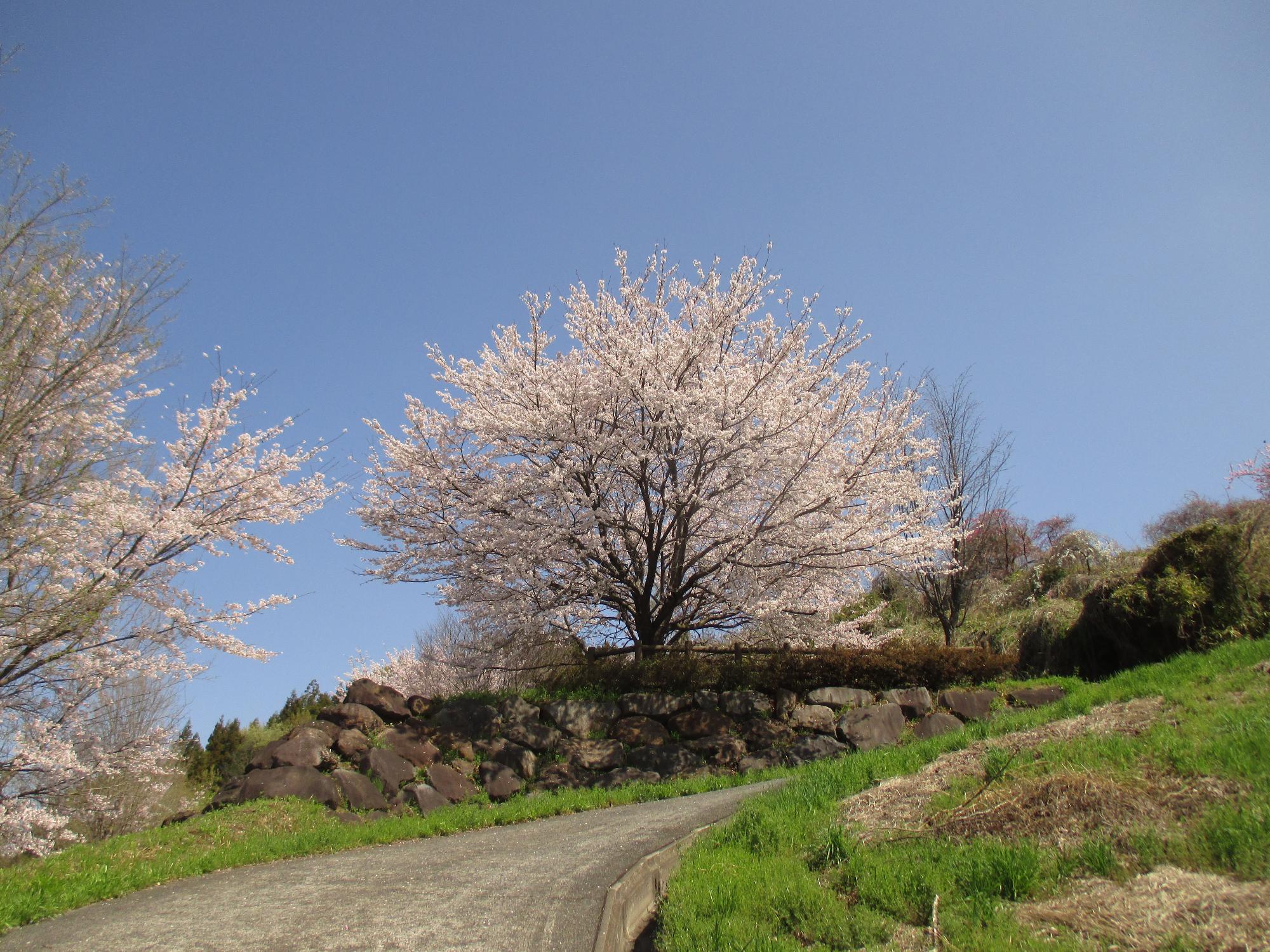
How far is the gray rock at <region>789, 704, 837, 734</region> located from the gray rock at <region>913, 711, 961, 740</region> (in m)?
1.21

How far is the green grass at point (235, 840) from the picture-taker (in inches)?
219

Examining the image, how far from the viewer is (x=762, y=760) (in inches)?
433

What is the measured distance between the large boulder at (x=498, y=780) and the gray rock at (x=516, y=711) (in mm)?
Answer: 754

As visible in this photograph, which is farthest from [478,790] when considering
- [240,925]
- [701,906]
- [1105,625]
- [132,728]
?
[132,728]

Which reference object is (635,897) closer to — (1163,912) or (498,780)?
(1163,912)

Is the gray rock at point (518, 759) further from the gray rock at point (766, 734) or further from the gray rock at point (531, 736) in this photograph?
the gray rock at point (766, 734)

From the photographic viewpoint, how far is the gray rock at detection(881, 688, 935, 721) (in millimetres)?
11688

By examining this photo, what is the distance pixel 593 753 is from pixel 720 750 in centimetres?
192

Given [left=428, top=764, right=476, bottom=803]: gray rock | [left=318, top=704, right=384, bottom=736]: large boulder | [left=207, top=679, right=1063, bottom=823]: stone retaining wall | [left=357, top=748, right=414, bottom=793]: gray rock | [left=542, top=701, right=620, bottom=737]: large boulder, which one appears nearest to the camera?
[left=207, top=679, right=1063, bottom=823]: stone retaining wall

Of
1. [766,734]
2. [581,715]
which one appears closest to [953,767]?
[766,734]

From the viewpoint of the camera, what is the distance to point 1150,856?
12.4ft

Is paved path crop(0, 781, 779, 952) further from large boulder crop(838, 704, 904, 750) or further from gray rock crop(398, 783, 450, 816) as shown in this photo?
large boulder crop(838, 704, 904, 750)

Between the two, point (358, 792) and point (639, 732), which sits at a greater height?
point (639, 732)

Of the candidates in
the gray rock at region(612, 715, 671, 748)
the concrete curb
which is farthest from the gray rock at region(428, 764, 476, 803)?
the concrete curb
